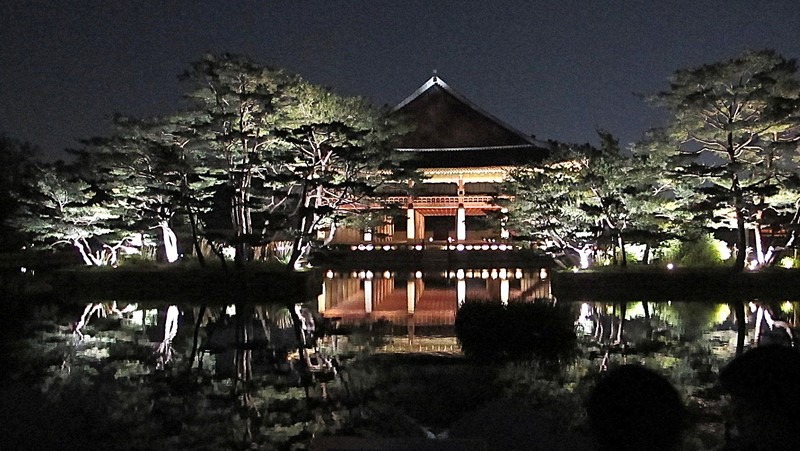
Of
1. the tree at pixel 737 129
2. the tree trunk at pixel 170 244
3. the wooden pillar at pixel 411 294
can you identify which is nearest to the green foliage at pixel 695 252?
the tree at pixel 737 129

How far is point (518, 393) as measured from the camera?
6.91 metres

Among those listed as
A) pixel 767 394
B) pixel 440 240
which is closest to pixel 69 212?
pixel 440 240

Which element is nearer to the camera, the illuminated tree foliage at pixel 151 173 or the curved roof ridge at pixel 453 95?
the illuminated tree foliage at pixel 151 173

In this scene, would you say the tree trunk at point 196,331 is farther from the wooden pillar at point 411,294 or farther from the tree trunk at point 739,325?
the tree trunk at point 739,325

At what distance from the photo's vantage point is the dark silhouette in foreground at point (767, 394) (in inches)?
65.2

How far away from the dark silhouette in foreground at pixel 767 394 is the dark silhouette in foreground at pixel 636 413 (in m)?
0.21

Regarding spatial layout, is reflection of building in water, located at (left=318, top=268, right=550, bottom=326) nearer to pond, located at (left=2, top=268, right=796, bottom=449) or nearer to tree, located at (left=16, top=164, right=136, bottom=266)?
pond, located at (left=2, top=268, right=796, bottom=449)

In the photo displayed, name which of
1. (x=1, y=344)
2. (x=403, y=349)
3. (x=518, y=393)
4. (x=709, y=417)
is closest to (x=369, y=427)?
(x=518, y=393)

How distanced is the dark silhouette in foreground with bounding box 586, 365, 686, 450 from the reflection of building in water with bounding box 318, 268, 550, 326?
32.8 feet

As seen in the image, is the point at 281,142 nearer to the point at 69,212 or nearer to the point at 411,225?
the point at 69,212

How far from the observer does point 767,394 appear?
1.67 metres

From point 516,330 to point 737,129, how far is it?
10.4 meters

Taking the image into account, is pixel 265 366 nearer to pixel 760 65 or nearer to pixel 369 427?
pixel 369 427

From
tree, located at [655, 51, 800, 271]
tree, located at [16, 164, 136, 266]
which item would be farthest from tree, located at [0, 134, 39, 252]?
tree, located at [655, 51, 800, 271]
